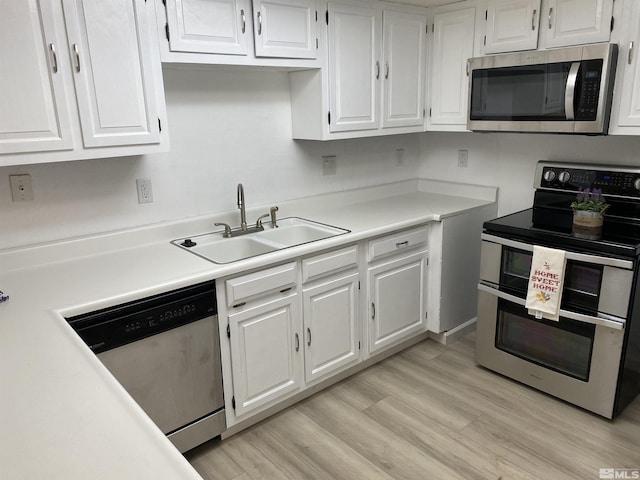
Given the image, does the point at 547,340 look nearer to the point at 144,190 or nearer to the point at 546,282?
the point at 546,282

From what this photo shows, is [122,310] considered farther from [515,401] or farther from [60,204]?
[515,401]

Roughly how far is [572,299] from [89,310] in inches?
84.5

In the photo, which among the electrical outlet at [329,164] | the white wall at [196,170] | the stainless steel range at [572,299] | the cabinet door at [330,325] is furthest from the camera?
the electrical outlet at [329,164]

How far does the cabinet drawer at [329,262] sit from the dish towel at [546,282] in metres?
0.91

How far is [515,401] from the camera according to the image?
2557mm

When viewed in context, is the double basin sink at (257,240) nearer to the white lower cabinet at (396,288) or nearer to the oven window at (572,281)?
the white lower cabinet at (396,288)

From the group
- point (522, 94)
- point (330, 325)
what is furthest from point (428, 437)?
point (522, 94)

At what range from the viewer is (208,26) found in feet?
6.99

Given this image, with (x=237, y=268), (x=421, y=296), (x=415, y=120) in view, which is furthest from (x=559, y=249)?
(x=237, y=268)

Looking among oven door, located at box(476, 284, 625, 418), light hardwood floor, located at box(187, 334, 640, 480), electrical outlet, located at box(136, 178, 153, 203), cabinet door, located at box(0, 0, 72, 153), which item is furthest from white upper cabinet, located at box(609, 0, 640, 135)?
cabinet door, located at box(0, 0, 72, 153)

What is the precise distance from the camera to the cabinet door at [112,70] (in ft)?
5.94

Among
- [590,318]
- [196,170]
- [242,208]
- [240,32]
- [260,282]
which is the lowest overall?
[590,318]

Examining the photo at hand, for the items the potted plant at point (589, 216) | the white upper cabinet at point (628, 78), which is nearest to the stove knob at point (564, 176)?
the potted plant at point (589, 216)

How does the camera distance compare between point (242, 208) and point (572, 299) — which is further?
point (242, 208)
